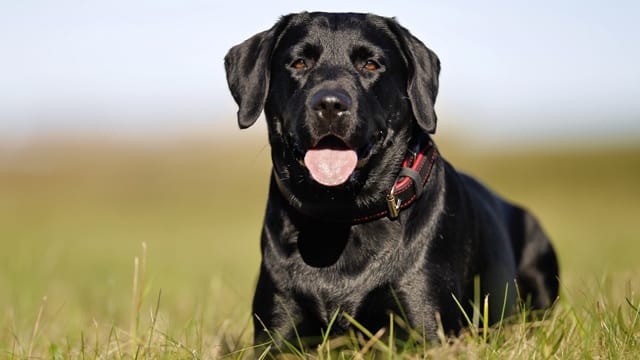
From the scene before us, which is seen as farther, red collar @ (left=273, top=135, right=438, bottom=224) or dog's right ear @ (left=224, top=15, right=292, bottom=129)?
dog's right ear @ (left=224, top=15, right=292, bottom=129)

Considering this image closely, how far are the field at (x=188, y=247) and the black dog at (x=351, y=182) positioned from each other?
0.23 meters

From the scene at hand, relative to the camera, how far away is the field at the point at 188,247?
3684 mm

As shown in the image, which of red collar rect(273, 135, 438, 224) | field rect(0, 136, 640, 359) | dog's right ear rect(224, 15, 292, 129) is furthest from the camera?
dog's right ear rect(224, 15, 292, 129)

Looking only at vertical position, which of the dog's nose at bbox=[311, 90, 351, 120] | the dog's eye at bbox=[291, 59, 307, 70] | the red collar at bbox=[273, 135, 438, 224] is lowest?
the red collar at bbox=[273, 135, 438, 224]

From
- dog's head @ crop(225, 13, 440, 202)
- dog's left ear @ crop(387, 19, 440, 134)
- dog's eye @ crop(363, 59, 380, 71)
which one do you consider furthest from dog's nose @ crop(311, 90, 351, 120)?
dog's left ear @ crop(387, 19, 440, 134)

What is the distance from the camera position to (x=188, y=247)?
16.8m

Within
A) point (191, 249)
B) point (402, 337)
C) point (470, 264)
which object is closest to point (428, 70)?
point (470, 264)

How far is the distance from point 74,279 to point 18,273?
3.02 metres

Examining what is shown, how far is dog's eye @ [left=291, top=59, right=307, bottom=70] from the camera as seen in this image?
4145mm

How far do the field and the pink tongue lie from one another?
0.45 m

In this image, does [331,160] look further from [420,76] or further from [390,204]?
[420,76]

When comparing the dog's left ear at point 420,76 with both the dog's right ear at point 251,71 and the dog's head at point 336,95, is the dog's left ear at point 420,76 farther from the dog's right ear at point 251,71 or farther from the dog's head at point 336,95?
the dog's right ear at point 251,71

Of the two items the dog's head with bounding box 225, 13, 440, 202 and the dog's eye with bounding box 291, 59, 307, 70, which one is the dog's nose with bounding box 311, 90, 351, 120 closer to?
the dog's head with bounding box 225, 13, 440, 202

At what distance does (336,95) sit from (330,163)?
12.9 inches
